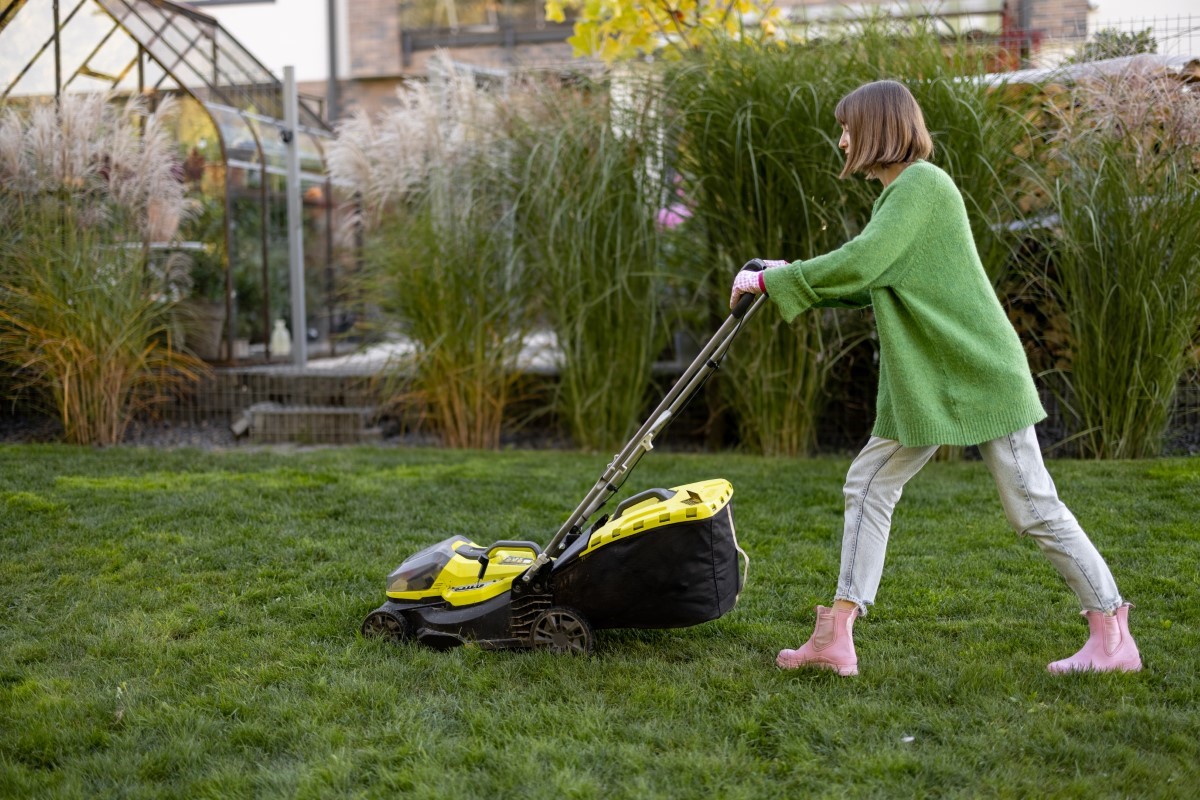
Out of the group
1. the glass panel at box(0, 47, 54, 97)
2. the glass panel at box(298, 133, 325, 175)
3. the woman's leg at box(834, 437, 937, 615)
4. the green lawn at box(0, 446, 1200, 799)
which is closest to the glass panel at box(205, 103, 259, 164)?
the glass panel at box(298, 133, 325, 175)

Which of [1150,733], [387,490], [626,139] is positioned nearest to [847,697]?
[1150,733]

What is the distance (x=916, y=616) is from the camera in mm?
3527

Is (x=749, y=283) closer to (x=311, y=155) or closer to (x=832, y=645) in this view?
(x=832, y=645)

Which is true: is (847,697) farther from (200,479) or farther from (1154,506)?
(200,479)

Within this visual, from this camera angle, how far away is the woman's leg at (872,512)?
3.03 m

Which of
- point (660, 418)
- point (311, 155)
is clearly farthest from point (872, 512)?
point (311, 155)

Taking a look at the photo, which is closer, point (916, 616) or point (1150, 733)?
point (1150, 733)

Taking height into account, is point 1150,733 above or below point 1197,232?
below

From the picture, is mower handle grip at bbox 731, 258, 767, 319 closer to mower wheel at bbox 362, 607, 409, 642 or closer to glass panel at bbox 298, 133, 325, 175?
mower wheel at bbox 362, 607, 409, 642

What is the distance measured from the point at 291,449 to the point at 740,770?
4.98m

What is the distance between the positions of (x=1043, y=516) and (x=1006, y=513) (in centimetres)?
9

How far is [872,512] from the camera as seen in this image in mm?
3037

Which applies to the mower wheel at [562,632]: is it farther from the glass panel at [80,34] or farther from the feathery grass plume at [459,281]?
the glass panel at [80,34]

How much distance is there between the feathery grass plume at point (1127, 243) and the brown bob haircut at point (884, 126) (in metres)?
2.79
